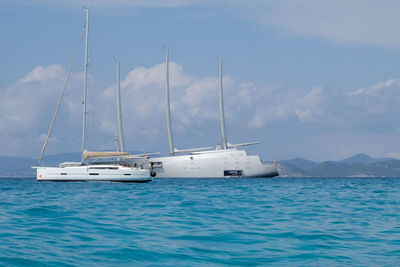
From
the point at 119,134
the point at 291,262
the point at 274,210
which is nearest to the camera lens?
the point at 291,262

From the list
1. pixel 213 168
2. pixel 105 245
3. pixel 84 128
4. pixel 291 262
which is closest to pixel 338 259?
pixel 291 262

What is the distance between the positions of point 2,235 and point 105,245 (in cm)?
290

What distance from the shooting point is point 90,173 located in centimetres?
6188

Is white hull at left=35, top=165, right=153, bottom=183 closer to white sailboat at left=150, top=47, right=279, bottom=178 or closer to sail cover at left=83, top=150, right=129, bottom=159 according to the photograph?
sail cover at left=83, top=150, right=129, bottom=159

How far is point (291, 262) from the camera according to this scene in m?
10.2

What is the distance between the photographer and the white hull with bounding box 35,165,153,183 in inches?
2424

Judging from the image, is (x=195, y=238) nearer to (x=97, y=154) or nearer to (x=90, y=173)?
(x=90, y=173)

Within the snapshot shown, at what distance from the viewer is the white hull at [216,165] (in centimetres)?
10656

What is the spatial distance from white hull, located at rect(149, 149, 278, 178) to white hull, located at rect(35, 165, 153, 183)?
43.6 m

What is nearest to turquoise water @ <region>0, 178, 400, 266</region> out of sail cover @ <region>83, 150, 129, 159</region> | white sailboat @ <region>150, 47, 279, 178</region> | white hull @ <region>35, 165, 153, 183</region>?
white hull @ <region>35, 165, 153, 183</region>

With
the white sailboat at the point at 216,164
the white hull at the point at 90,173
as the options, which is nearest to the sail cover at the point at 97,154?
the white hull at the point at 90,173

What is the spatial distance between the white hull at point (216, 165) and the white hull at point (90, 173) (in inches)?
1717

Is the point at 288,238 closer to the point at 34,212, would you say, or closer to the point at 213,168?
the point at 34,212

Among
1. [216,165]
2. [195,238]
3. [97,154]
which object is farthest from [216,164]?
[195,238]
